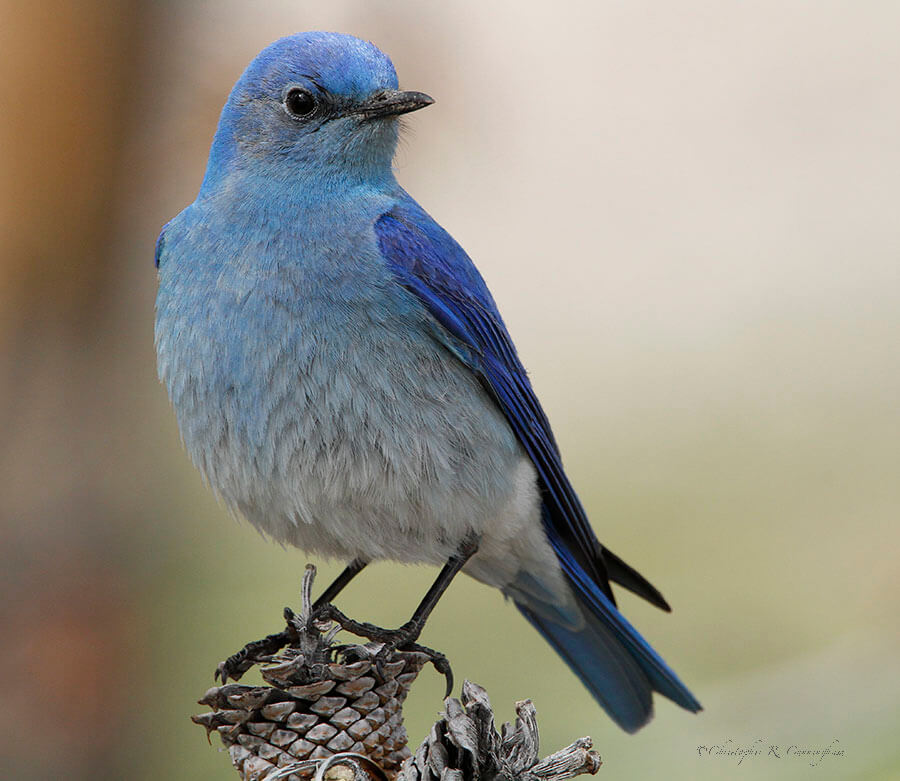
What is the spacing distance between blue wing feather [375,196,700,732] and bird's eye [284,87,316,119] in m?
0.39

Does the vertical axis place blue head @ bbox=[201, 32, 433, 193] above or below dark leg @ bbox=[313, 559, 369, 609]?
above

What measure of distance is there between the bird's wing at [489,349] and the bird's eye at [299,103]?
0.40 metres

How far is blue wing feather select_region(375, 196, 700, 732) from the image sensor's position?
Answer: 3.41 metres

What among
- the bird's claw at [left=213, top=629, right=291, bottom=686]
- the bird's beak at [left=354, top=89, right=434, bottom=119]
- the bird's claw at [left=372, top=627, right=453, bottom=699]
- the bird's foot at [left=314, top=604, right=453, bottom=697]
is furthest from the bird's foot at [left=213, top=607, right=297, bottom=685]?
the bird's beak at [left=354, top=89, right=434, bottom=119]

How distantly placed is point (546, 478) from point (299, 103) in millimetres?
1446

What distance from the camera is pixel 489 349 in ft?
11.8

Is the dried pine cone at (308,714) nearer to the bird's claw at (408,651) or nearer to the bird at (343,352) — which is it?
the bird's claw at (408,651)

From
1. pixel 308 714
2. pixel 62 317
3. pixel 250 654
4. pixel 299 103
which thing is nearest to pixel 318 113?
pixel 299 103

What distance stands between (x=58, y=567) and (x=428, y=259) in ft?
5.70

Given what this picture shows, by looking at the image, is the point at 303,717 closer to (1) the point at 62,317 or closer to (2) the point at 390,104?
(2) the point at 390,104

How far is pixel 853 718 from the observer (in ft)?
10.5

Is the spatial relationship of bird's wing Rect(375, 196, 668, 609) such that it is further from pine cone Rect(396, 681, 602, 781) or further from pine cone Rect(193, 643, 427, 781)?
pine cone Rect(396, 681, 602, 781)

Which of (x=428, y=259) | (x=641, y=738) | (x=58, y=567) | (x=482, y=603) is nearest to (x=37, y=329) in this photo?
(x=58, y=567)

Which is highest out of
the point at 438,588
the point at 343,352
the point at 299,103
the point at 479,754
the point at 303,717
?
the point at 299,103
